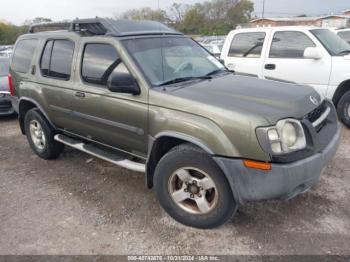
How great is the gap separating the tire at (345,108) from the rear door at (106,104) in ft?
13.7

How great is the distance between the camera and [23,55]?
494 centimetres

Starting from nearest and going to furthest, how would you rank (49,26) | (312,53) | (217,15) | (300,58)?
(49,26)
(312,53)
(300,58)
(217,15)

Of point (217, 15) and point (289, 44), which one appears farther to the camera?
point (217, 15)

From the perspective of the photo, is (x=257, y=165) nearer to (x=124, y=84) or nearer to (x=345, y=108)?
(x=124, y=84)

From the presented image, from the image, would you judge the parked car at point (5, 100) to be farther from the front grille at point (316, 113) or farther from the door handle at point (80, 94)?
the front grille at point (316, 113)

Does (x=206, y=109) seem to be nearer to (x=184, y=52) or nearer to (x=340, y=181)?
(x=184, y=52)

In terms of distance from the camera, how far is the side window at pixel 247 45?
662cm

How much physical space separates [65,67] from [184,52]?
154cm

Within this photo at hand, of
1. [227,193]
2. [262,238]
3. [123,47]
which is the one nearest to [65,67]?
[123,47]

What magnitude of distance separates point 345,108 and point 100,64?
14.8 ft

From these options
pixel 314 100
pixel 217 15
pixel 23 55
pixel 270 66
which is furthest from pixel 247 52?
pixel 217 15

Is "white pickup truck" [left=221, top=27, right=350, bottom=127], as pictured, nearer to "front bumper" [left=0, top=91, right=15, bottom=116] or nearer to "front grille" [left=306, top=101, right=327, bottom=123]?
"front grille" [left=306, top=101, right=327, bottom=123]

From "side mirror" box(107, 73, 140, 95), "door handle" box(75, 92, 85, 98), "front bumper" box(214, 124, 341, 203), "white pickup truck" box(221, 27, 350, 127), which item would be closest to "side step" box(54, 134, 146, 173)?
"door handle" box(75, 92, 85, 98)

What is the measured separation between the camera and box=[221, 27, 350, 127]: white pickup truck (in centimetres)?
582
